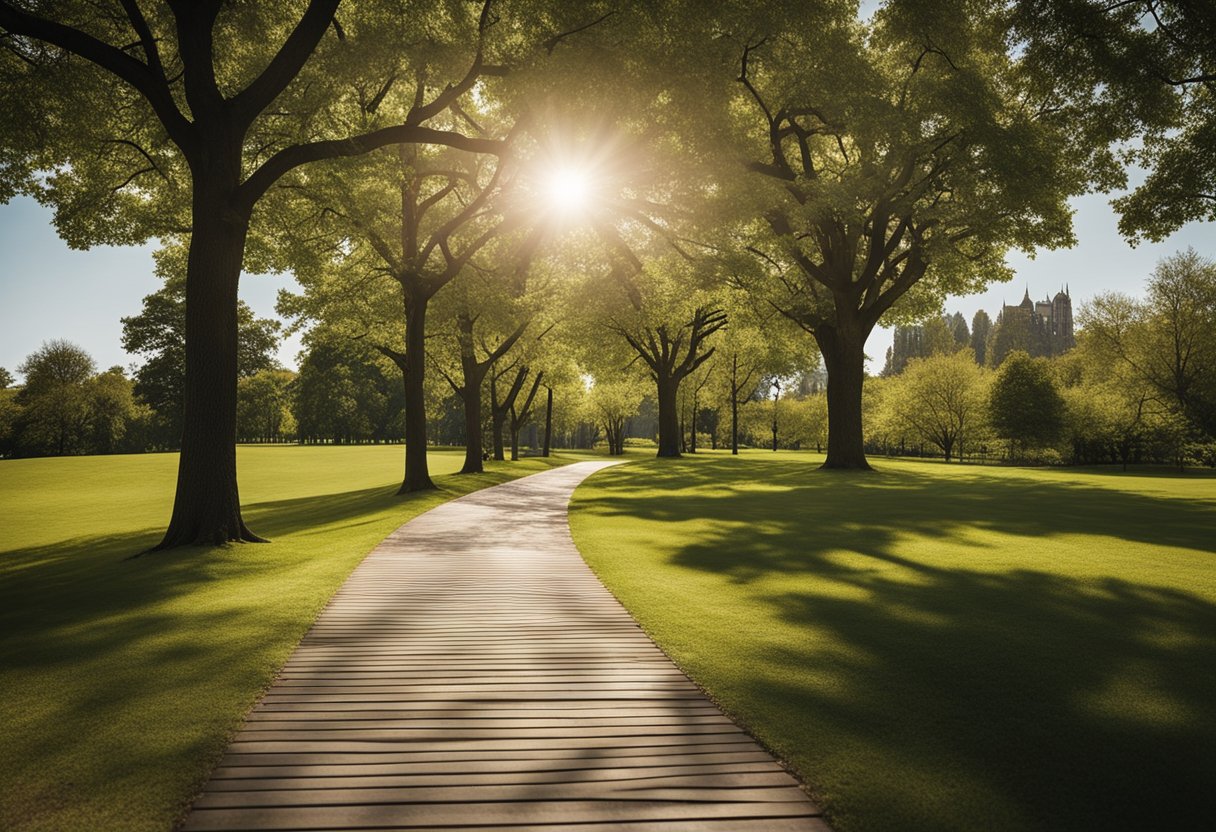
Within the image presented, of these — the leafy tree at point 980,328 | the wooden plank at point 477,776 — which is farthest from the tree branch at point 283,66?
the leafy tree at point 980,328

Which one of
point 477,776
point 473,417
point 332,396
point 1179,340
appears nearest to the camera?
point 477,776

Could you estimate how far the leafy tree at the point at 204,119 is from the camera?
11016 mm

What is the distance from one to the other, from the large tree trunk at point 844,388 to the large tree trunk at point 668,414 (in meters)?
15.4

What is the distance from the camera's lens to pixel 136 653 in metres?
5.78

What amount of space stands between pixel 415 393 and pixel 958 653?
724 inches

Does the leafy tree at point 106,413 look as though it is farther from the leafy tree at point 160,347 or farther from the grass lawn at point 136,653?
the grass lawn at point 136,653

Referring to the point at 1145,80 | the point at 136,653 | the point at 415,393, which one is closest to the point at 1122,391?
the point at 1145,80

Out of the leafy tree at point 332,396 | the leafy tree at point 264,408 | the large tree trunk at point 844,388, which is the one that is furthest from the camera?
the leafy tree at point 332,396

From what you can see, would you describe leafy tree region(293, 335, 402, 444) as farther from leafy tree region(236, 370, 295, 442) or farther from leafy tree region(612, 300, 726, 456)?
leafy tree region(612, 300, 726, 456)

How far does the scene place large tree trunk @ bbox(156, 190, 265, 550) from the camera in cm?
1096

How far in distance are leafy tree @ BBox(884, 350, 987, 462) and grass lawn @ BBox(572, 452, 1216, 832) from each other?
44.0 m

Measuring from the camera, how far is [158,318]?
215 ft

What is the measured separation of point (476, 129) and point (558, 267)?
7646 millimetres

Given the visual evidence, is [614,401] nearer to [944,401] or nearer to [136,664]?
[944,401]
